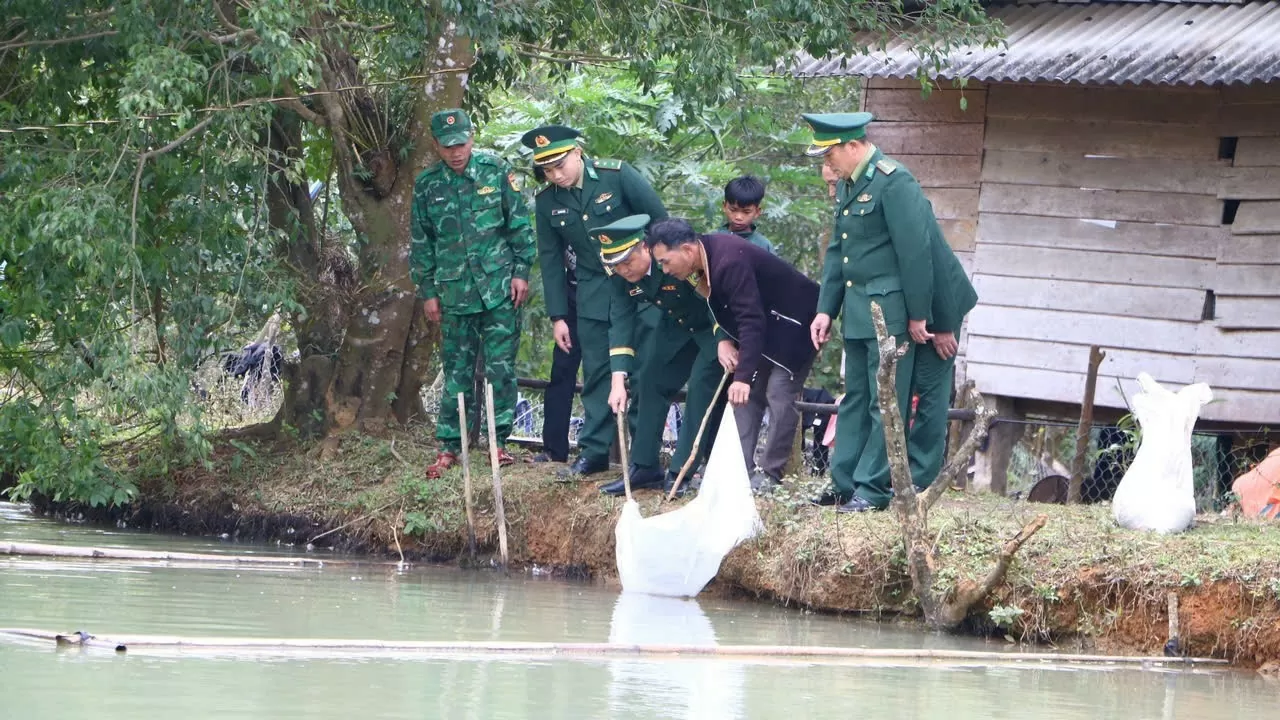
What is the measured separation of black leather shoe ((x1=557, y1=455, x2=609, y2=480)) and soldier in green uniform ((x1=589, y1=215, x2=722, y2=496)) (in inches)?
14.2

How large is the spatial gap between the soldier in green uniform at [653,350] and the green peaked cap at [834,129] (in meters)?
1.06

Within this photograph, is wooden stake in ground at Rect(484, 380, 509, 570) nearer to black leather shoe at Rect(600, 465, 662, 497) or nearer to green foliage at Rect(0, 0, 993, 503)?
black leather shoe at Rect(600, 465, 662, 497)

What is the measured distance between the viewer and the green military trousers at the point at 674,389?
9258 mm

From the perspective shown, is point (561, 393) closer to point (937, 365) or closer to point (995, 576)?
point (937, 365)

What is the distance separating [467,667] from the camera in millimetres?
6148

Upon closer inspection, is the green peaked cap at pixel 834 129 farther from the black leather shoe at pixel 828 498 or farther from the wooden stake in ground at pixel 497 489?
the wooden stake in ground at pixel 497 489

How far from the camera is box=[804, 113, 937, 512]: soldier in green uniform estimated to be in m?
8.21

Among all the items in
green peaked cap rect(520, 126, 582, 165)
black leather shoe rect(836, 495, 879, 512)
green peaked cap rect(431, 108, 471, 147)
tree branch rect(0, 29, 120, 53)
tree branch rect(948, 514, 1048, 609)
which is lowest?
tree branch rect(948, 514, 1048, 609)

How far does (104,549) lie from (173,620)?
6.84 feet

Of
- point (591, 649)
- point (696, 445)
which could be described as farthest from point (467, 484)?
point (591, 649)

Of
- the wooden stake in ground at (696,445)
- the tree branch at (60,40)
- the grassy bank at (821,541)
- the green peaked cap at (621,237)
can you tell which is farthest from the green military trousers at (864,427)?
the tree branch at (60,40)

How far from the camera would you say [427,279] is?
33.9 feet

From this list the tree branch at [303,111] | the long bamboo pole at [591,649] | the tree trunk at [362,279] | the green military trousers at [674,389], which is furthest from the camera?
the tree trunk at [362,279]

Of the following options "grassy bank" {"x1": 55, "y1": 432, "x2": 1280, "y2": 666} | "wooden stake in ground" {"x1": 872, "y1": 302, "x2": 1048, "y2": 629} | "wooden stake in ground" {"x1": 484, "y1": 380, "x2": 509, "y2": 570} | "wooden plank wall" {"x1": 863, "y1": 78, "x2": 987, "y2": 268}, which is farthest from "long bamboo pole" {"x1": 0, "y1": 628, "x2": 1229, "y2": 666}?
"wooden plank wall" {"x1": 863, "y1": 78, "x2": 987, "y2": 268}
